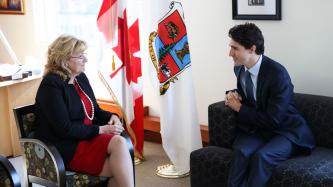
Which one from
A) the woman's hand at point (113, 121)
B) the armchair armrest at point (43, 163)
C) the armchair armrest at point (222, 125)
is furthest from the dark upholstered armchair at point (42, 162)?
the armchair armrest at point (222, 125)

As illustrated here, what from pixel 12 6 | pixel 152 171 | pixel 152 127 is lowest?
pixel 152 171

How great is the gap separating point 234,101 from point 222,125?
27 cm

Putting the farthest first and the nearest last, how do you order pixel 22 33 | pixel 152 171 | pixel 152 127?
1. pixel 22 33
2. pixel 152 127
3. pixel 152 171

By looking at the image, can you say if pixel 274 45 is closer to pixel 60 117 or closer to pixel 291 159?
pixel 291 159

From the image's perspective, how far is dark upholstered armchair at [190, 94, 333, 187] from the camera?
8.90 ft

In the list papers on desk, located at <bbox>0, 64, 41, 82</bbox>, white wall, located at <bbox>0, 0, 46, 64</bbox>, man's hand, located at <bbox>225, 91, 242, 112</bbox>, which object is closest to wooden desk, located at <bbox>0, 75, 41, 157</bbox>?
papers on desk, located at <bbox>0, 64, 41, 82</bbox>

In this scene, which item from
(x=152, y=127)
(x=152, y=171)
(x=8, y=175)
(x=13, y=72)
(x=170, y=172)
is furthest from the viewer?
(x=152, y=127)

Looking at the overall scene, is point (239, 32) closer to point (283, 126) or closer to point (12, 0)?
point (283, 126)

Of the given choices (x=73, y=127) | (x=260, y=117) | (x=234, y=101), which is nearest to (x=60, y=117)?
(x=73, y=127)

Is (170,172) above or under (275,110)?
under

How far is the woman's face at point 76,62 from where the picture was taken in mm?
3023

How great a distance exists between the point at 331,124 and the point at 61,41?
1.84 meters

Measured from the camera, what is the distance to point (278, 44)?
3.74 meters

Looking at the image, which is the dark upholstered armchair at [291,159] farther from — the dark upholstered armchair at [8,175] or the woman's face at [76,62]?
the dark upholstered armchair at [8,175]
